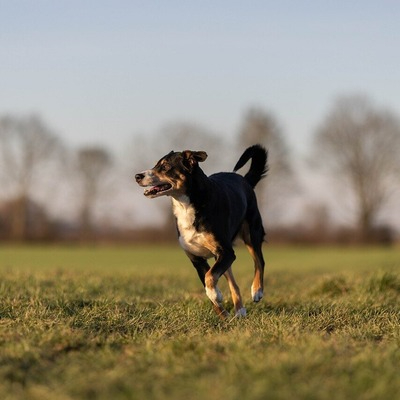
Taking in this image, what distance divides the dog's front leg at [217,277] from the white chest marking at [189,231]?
7.1 inches

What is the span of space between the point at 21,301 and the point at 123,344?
244cm

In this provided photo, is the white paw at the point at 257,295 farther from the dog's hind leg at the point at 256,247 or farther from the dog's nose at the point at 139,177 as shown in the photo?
the dog's nose at the point at 139,177

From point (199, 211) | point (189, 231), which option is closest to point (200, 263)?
point (189, 231)

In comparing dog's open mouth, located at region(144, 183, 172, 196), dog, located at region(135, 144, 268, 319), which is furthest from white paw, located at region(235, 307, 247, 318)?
dog's open mouth, located at region(144, 183, 172, 196)

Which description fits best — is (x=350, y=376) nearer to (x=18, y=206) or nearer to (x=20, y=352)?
(x=20, y=352)

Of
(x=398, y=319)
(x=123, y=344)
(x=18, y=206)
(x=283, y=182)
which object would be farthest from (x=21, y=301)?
(x=18, y=206)

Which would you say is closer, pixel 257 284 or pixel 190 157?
pixel 190 157

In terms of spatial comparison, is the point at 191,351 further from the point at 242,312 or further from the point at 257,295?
the point at 257,295

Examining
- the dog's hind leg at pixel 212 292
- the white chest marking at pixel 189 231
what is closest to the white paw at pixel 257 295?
the dog's hind leg at pixel 212 292

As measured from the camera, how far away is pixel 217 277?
282 inches

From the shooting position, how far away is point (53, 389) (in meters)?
4.10

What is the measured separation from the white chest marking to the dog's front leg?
181 mm

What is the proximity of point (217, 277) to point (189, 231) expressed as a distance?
23.8 inches

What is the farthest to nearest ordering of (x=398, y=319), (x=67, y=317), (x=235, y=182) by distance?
1. (x=235, y=182)
2. (x=398, y=319)
3. (x=67, y=317)
